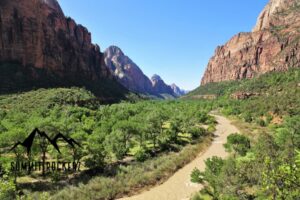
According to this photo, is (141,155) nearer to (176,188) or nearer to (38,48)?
(176,188)

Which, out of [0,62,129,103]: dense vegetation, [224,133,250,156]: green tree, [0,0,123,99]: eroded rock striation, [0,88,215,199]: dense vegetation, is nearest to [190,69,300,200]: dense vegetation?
[224,133,250,156]: green tree

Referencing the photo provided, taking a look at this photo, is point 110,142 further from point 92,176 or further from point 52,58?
point 52,58

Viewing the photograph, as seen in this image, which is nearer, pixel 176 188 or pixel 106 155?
pixel 176 188

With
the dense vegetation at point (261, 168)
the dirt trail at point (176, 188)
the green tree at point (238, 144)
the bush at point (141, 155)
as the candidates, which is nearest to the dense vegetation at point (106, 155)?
the bush at point (141, 155)

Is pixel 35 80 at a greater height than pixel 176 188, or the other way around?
pixel 35 80

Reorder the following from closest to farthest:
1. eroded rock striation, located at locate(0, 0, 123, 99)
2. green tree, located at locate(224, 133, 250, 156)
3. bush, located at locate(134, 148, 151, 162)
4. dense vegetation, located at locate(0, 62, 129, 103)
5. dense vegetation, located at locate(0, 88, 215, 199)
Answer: dense vegetation, located at locate(0, 88, 215, 199), green tree, located at locate(224, 133, 250, 156), bush, located at locate(134, 148, 151, 162), dense vegetation, located at locate(0, 62, 129, 103), eroded rock striation, located at locate(0, 0, 123, 99)

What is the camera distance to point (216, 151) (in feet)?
155

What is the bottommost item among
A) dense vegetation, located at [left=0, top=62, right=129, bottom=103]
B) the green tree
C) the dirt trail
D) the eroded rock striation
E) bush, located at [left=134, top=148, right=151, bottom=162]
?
the dirt trail

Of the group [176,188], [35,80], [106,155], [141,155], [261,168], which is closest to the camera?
[261,168]

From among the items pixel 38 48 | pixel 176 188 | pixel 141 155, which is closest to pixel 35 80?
pixel 38 48

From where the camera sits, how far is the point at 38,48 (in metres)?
132

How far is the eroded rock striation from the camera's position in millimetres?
117269

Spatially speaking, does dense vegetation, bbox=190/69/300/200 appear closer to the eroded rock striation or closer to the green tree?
the green tree

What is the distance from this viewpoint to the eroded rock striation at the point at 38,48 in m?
117
